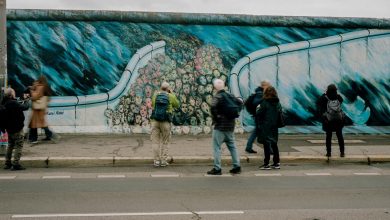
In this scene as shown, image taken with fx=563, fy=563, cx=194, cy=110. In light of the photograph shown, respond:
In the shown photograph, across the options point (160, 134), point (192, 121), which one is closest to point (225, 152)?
point (160, 134)

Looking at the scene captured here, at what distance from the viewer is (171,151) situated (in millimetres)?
12227

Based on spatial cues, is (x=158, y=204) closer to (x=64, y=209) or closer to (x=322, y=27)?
(x=64, y=209)

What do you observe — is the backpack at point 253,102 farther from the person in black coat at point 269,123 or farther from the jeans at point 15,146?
the jeans at point 15,146

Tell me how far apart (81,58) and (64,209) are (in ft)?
25.1

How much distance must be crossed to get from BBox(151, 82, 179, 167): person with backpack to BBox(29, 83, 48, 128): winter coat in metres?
3.24

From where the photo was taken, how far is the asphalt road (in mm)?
7090

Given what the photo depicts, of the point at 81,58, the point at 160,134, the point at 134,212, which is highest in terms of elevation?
the point at 81,58

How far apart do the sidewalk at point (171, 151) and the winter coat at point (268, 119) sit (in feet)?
2.99

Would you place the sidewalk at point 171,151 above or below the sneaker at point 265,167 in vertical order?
above

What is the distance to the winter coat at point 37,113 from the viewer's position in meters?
12.9

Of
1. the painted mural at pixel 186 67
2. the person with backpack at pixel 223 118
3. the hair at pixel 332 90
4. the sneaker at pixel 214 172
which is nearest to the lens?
the person with backpack at pixel 223 118

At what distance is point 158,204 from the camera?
760 cm

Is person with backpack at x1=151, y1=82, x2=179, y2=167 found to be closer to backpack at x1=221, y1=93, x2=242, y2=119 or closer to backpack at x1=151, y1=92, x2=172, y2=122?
backpack at x1=151, y1=92, x2=172, y2=122

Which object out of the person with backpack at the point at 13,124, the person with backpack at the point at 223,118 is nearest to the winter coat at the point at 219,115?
the person with backpack at the point at 223,118
